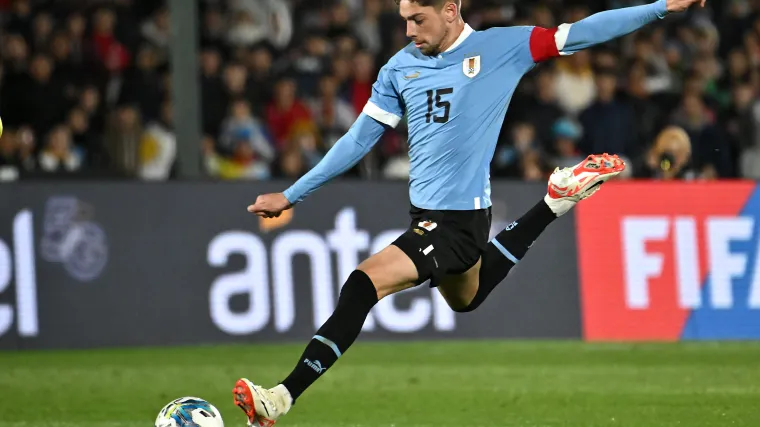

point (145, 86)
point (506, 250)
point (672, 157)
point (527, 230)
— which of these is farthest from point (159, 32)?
point (506, 250)

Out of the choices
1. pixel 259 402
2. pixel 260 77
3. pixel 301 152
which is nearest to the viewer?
pixel 259 402

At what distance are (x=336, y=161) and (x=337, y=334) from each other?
1006 millimetres

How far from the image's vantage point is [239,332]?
1238 cm

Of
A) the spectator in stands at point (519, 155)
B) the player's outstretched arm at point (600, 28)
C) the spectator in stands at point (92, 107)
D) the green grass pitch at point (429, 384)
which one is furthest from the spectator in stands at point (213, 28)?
the player's outstretched arm at point (600, 28)

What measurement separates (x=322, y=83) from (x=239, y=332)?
3895 millimetres

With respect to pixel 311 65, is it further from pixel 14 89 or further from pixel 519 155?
pixel 14 89

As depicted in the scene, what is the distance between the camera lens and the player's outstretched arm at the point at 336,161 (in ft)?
22.8

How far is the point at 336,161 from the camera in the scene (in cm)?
700

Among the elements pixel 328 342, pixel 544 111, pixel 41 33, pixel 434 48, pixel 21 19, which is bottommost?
pixel 328 342

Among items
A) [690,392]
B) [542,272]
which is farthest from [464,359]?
[690,392]

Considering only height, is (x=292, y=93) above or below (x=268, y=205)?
above

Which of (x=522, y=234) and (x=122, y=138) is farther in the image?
(x=122, y=138)

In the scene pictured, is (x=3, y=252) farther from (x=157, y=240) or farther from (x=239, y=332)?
(x=239, y=332)

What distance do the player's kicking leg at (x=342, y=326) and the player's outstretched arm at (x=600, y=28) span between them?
1315mm
